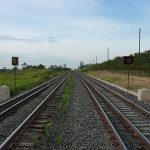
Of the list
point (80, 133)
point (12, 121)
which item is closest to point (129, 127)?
point (80, 133)

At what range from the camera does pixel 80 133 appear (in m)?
11.9

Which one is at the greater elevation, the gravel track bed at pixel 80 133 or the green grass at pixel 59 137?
the green grass at pixel 59 137

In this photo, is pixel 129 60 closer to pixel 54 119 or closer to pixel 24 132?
pixel 54 119

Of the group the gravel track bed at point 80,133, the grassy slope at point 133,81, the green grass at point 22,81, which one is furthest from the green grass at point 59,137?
the grassy slope at point 133,81

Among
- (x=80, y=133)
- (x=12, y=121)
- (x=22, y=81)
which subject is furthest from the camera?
(x=22, y=81)

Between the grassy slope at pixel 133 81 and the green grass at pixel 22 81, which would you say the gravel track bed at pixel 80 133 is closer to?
the green grass at pixel 22 81

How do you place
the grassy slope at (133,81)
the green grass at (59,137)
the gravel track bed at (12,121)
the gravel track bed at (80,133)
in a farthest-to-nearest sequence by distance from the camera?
the grassy slope at (133,81) → the gravel track bed at (12,121) → the green grass at (59,137) → the gravel track bed at (80,133)

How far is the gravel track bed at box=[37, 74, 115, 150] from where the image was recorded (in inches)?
395

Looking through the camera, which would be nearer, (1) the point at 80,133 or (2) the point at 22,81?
(1) the point at 80,133

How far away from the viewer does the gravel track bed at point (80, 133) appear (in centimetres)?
1003

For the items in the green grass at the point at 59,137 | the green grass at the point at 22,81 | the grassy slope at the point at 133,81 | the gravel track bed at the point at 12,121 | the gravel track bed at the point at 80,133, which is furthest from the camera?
the grassy slope at the point at 133,81

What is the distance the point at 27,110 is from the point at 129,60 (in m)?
13.6

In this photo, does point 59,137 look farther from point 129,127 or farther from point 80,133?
point 129,127

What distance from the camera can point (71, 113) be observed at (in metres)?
16.8
